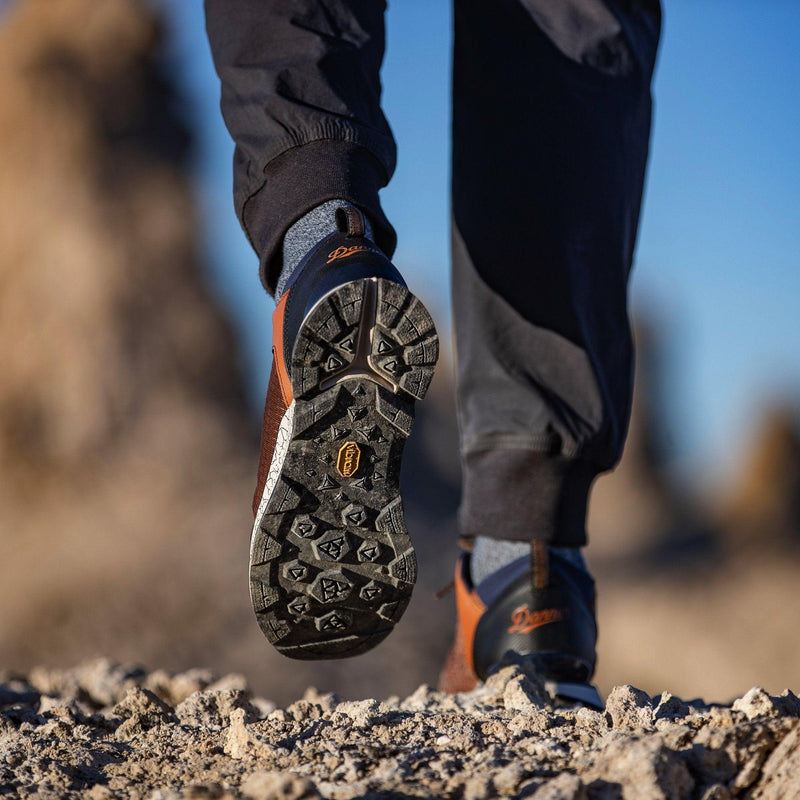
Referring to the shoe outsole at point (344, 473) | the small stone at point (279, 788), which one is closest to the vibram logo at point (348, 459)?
the shoe outsole at point (344, 473)

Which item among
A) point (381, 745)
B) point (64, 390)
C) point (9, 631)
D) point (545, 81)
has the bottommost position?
point (381, 745)

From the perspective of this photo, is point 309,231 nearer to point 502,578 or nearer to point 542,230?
point 542,230

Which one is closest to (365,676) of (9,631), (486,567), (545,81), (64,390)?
(9,631)

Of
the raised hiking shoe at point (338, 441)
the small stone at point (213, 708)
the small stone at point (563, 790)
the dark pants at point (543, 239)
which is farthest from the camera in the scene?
the dark pants at point (543, 239)

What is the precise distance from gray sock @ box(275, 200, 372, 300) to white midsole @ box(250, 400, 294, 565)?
167 mm

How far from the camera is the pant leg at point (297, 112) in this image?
1106 millimetres

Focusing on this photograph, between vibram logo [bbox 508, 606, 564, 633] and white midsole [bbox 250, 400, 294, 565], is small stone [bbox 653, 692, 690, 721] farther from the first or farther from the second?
white midsole [bbox 250, 400, 294, 565]

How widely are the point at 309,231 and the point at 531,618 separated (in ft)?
2.54

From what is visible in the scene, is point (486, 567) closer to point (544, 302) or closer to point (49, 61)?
point (544, 302)

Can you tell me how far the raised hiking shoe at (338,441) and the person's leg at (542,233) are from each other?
1.44 feet

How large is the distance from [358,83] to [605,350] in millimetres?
660

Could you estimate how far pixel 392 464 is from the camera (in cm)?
112

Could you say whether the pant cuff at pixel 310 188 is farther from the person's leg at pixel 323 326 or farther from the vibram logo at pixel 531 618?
the vibram logo at pixel 531 618

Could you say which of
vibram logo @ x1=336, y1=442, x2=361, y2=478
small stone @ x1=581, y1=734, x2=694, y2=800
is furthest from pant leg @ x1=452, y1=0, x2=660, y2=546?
small stone @ x1=581, y1=734, x2=694, y2=800
